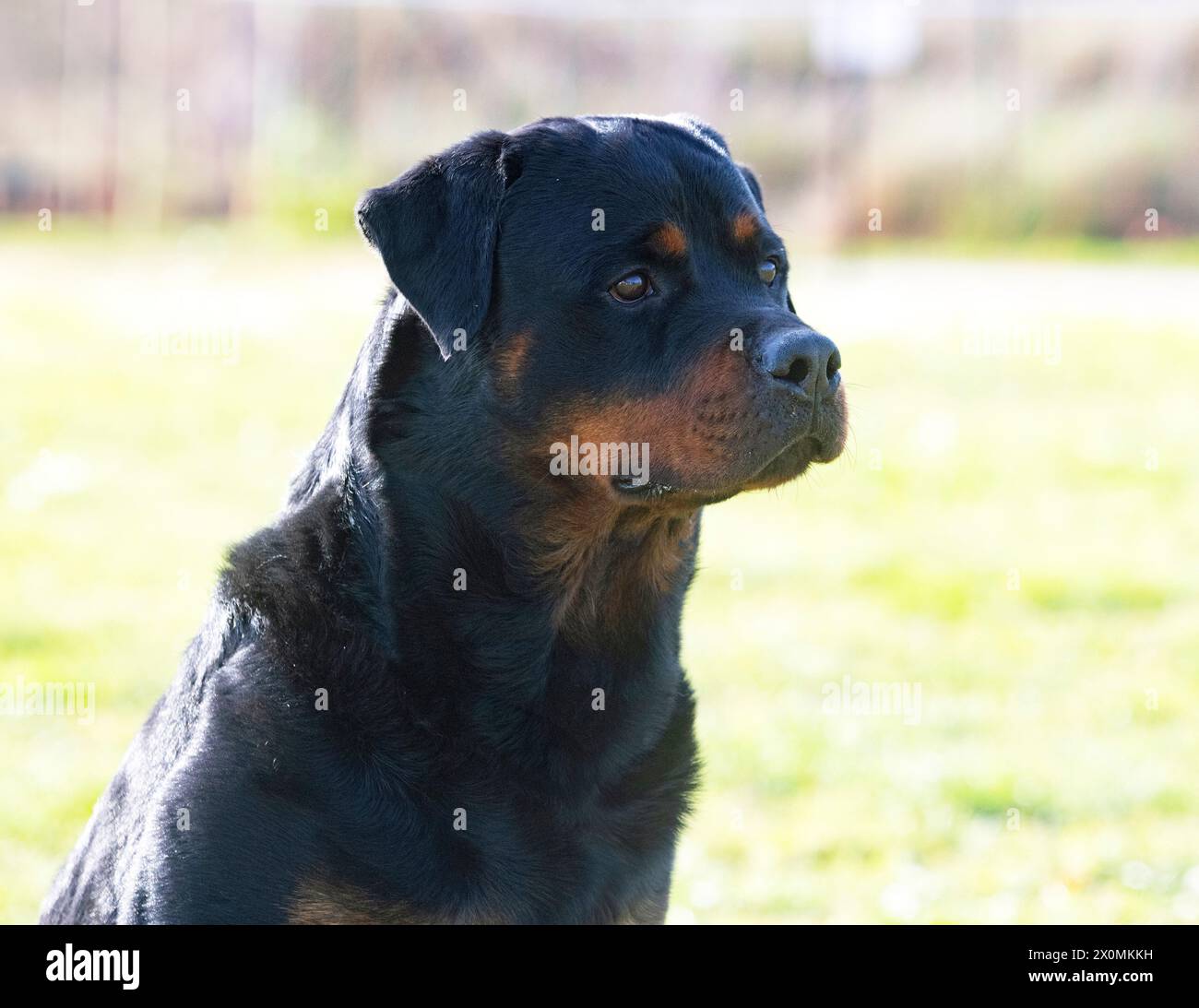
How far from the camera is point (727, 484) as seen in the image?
3.26 meters

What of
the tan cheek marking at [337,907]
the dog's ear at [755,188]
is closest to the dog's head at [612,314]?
the dog's ear at [755,188]

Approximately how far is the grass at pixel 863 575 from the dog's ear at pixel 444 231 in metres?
0.92

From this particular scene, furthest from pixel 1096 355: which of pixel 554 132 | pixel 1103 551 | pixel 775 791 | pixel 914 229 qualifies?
pixel 554 132

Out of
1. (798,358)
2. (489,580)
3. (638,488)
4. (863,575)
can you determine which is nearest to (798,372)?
(798,358)

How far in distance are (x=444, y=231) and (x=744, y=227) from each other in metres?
0.73

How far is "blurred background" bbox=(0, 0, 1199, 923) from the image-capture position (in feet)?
17.6

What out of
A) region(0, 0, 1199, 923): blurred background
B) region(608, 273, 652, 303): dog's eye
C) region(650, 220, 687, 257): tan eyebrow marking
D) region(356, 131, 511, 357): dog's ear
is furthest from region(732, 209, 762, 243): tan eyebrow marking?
region(0, 0, 1199, 923): blurred background

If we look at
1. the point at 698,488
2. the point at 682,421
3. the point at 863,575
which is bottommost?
the point at 698,488

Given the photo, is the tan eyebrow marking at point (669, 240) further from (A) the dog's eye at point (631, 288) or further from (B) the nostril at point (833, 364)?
(B) the nostril at point (833, 364)

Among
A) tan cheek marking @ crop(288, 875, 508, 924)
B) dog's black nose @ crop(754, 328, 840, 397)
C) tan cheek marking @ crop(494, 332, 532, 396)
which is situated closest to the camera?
tan cheek marking @ crop(288, 875, 508, 924)

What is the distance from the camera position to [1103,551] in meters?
8.32

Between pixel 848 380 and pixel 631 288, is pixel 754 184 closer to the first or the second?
pixel 631 288

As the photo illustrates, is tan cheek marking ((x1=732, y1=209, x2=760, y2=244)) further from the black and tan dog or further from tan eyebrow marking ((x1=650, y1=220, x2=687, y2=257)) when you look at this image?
tan eyebrow marking ((x1=650, y1=220, x2=687, y2=257))
